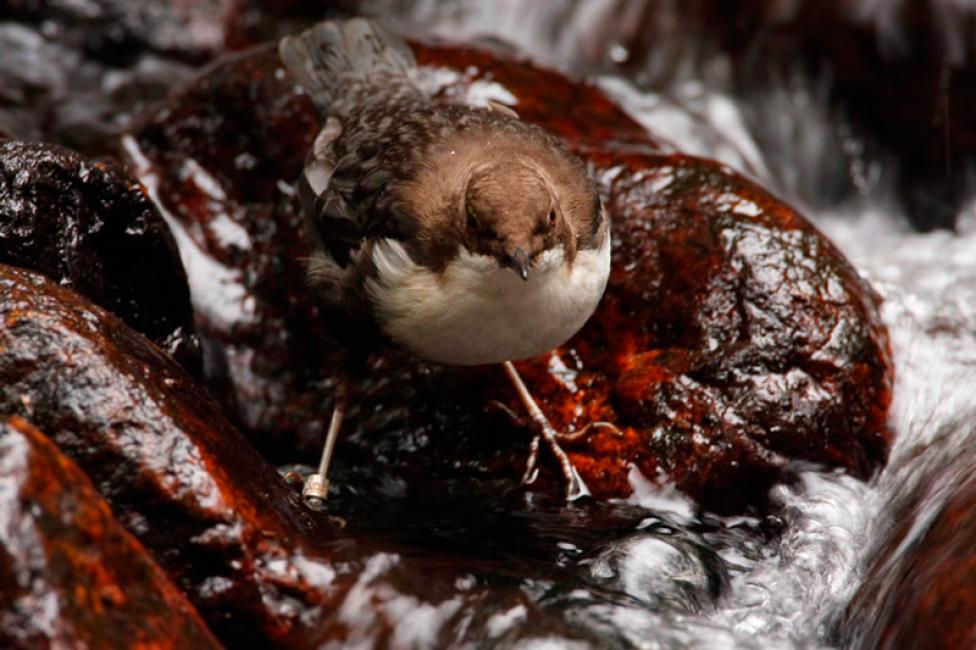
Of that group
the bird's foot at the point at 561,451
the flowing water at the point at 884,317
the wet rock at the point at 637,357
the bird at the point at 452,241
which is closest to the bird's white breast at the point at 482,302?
the bird at the point at 452,241

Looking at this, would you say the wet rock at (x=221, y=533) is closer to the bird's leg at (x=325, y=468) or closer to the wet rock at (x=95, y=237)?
the wet rock at (x=95, y=237)

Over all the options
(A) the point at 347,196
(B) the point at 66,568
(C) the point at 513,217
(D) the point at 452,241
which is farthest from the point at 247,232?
(B) the point at 66,568

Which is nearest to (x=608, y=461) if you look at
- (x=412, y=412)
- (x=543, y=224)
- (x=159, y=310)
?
(x=412, y=412)

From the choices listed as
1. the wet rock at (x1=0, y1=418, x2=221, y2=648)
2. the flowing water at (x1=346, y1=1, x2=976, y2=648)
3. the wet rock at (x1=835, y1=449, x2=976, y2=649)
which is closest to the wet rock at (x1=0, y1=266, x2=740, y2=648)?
the flowing water at (x1=346, y1=1, x2=976, y2=648)

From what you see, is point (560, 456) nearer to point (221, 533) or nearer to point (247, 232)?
point (221, 533)

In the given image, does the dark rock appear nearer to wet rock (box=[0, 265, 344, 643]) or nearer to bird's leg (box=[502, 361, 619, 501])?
bird's leg (box=[502, 361, 619, 501])
